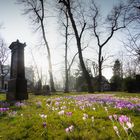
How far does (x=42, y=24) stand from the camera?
→ 29.1m

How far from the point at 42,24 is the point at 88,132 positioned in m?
27.3

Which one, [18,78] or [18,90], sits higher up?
[18,78]

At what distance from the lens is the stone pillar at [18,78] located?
12258mm

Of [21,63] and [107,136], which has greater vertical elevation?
[21,63]

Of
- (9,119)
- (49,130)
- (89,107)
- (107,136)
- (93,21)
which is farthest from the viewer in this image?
(93,21)

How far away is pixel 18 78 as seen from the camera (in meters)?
12.5

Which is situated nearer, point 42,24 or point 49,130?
point 49,130

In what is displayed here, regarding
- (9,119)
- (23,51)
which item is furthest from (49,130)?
(23,51)

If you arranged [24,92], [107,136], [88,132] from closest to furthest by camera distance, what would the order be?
[107,136], [88,132], [24,92]

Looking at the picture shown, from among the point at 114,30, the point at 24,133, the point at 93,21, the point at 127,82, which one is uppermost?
the point at 93,21

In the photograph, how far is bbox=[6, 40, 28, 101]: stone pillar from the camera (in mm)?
12258

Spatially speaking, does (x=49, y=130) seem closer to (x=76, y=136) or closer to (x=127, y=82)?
(x=76, y=136)

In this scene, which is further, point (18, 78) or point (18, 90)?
point (18, 78)

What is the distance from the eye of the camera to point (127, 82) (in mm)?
30203
